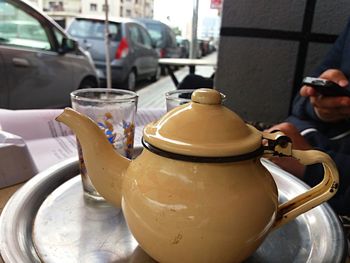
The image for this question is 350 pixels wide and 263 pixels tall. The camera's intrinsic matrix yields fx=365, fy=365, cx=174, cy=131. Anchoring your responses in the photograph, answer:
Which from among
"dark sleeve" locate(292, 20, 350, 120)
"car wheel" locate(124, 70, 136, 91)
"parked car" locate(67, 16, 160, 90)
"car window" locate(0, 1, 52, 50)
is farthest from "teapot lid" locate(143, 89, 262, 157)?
"car wheel" locate(124, 70, 136, 91)

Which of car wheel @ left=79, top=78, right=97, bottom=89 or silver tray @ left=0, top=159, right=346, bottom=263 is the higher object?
silver tray @ left=0, top=159, right=346, bottom=263

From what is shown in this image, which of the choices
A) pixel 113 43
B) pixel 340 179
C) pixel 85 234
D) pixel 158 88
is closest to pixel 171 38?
pixel 158 88

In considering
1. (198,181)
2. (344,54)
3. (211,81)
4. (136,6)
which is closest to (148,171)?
(198,181)

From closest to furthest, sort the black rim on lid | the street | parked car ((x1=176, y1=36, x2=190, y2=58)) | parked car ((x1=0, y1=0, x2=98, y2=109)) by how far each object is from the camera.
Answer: the black rim on lid, parked car ((x1=0, y1=0, x2=98, y2=109)), the street, parked car ((x1=176, y1=36, x2=190, y2=58))

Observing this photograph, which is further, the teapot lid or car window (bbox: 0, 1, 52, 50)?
car window (bbox: 0, 1, 52, 50)

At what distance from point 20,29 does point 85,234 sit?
2.16 m

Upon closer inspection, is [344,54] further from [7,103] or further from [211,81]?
[7,103]

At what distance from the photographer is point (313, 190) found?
0.36 m

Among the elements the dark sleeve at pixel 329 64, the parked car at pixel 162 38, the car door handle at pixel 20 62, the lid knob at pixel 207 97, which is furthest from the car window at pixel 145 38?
the lid knob at pixel 207 97

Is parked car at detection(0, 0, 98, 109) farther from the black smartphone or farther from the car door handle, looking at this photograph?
the black smartphone

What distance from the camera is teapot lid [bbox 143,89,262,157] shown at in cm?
31

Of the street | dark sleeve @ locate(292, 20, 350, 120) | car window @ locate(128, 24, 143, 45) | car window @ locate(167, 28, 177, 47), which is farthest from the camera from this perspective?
car window @ locate(167, 28, 177, 47)

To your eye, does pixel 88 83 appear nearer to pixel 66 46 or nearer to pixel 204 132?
pixel 66 46

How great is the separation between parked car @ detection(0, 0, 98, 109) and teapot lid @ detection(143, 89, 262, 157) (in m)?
1.94
